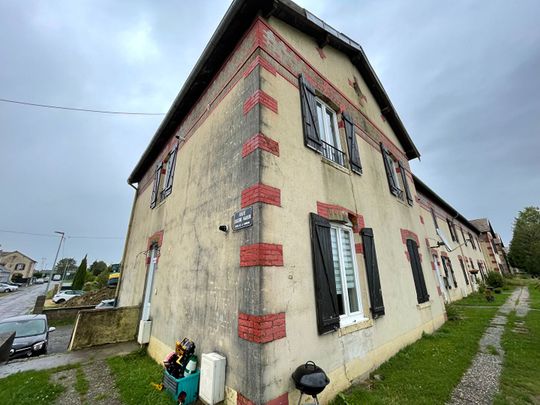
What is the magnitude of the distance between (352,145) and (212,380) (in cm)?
579

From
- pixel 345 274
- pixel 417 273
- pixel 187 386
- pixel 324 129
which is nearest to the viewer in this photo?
pixel 187 386

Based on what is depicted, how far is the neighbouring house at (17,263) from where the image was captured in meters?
66.9

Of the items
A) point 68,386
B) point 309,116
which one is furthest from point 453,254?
point 68,386

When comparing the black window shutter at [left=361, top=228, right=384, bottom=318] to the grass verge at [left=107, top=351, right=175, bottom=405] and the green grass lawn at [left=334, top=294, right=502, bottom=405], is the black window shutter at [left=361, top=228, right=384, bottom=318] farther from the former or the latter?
the grass verge at [left=107, top=351, right=175, bottom=405]

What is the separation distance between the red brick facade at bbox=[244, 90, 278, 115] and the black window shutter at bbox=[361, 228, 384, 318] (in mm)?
3317

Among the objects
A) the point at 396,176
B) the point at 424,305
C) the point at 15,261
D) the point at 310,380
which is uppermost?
the point at 15,261

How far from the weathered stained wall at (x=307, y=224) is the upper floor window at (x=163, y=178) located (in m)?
4.57

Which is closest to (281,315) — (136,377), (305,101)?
(136,377)

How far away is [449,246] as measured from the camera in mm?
14602

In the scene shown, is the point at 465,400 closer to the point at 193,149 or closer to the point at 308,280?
the point at 308,280

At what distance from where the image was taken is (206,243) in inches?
175

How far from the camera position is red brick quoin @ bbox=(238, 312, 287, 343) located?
2.86 m

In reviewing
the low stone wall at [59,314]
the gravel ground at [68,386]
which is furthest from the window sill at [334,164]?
the low stone wall at [59,314]

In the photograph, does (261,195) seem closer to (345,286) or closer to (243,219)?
(243,219)
